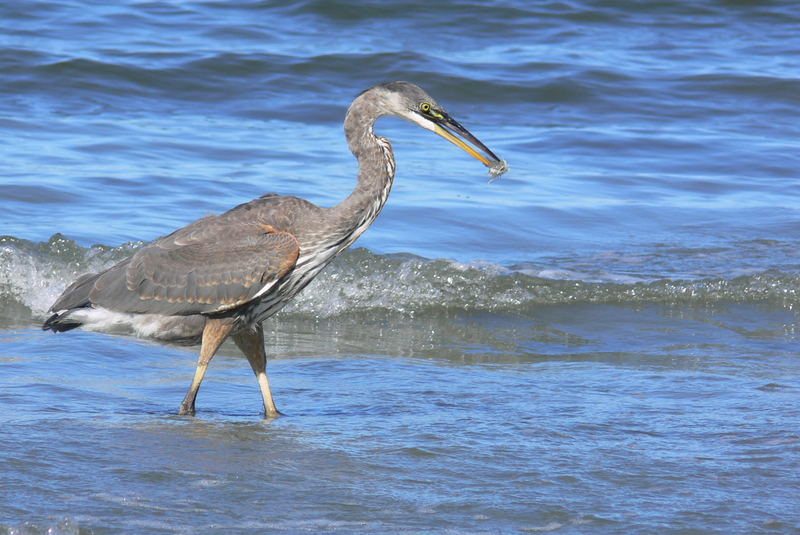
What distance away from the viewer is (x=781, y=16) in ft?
62.4

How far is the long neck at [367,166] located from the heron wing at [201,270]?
0.45 m

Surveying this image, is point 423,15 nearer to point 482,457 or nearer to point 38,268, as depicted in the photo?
point 38,268

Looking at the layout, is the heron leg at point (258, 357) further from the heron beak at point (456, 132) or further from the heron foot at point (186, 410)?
the heron beak at point (456, 132)

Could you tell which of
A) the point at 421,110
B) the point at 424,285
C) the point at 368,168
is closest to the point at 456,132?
the point at 421,110

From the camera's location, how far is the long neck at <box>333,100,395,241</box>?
20.1ft

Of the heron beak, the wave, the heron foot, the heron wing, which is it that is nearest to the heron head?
the heron beak

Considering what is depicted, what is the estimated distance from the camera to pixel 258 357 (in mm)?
6141

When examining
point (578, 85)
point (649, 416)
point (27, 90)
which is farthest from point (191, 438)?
point (578, 85)

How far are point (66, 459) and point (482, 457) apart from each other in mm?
1741

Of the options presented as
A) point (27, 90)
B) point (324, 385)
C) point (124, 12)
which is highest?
point (124, 12)

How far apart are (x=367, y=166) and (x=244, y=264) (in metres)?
0.87

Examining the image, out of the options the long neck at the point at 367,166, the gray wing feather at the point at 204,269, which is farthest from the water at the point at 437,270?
the long neck at the point at 367,166

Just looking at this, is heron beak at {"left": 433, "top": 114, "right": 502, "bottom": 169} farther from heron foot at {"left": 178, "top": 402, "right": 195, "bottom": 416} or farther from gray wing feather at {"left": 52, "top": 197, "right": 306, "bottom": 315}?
heron foot at {"left": 178, "top": 402, "right": 195, "bottom": 416}

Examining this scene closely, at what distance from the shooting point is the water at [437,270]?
15.4ft
